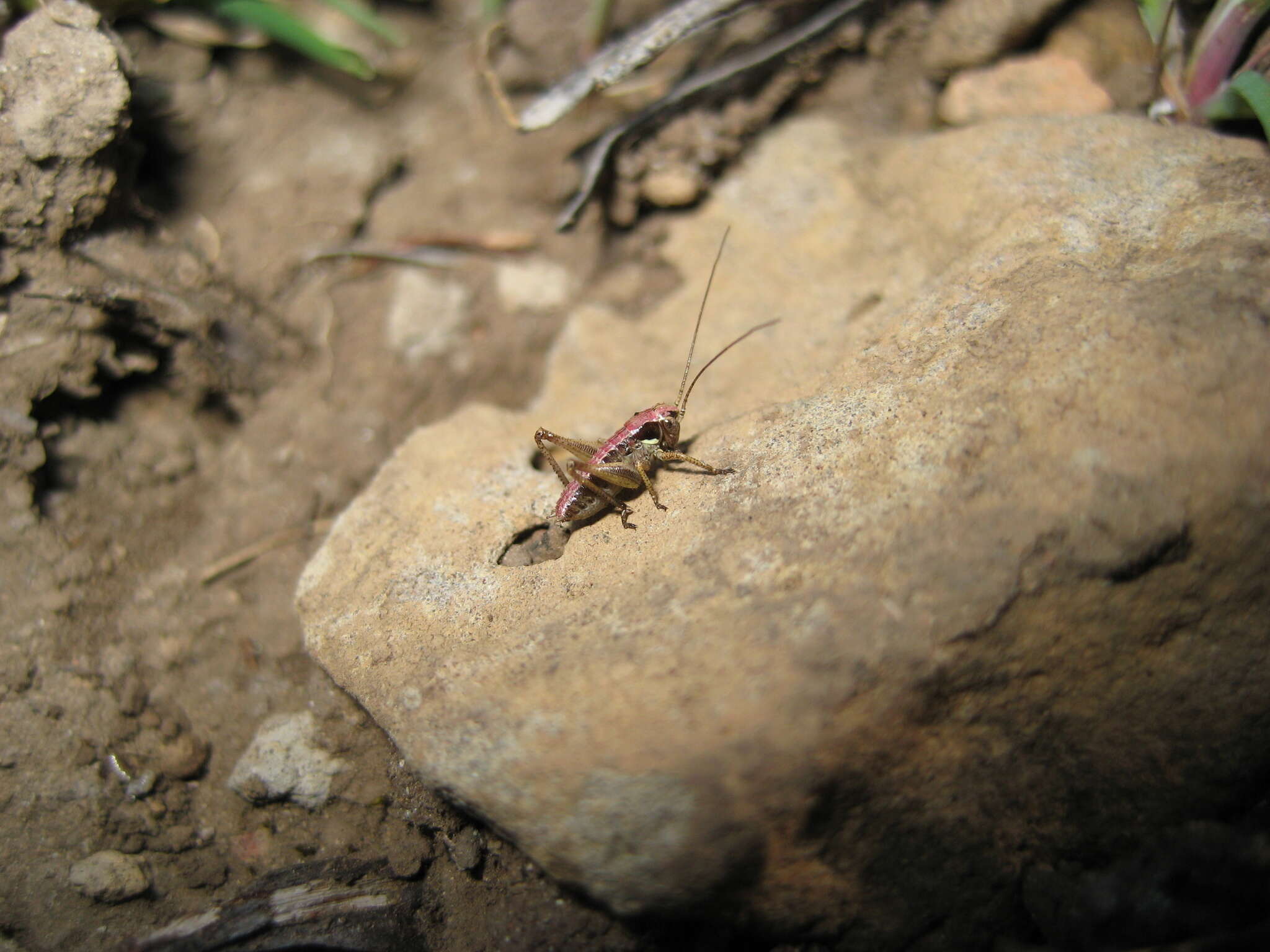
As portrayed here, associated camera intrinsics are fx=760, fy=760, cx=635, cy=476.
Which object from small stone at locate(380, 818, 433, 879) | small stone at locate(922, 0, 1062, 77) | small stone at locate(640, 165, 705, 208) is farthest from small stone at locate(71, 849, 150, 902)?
small stone at locate(922, 0, 1062, 77)

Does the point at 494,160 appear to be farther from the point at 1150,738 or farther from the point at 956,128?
the point at 1150,738

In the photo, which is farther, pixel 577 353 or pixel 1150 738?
pixel 577 353

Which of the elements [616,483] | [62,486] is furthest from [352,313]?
[616,483]

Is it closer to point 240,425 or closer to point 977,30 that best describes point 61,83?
point 240,425

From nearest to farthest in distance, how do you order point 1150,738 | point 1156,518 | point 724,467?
point 1156,518
point 1150,738
point 724,467

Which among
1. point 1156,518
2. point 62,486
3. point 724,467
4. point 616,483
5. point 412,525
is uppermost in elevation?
point 1156,518

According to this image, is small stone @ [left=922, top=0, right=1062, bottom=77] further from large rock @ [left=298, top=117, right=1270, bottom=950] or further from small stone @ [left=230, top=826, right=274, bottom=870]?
small stone @ [left=230, top=826, right=274, bottom=870]

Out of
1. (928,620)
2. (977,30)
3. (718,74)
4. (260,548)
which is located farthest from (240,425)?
(977,30)

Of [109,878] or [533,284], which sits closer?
[109,878]
